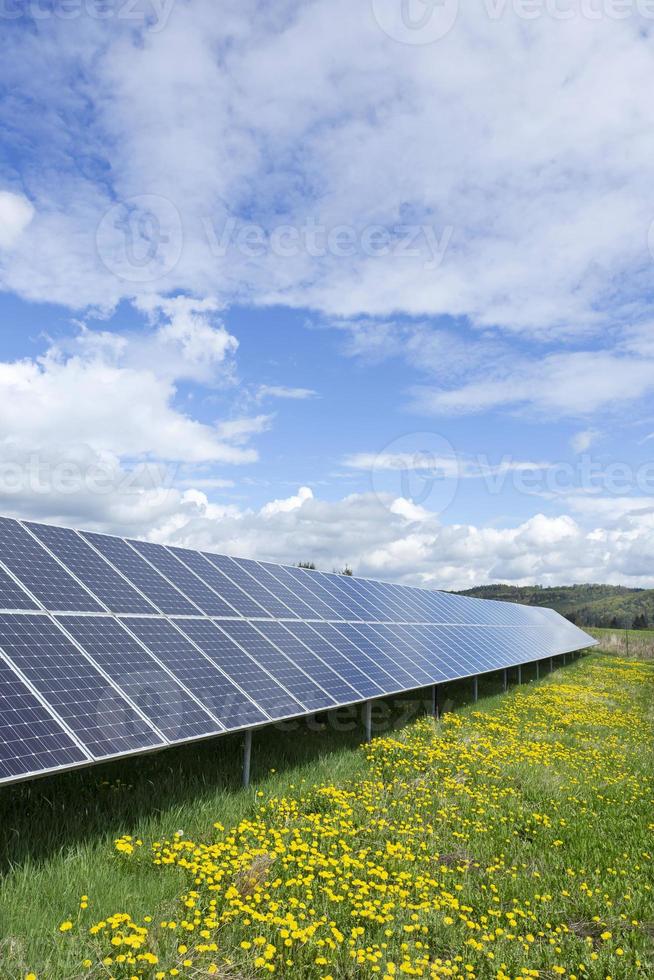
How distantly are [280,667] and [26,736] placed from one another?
6.03 metres

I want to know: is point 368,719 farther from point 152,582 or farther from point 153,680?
point 153,680

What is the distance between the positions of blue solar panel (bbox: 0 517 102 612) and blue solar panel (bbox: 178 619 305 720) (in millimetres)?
2018

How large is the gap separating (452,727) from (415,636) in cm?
415

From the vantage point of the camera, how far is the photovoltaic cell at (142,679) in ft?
28.6

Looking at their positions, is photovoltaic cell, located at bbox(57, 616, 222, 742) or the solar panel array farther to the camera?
photovoltaic cell, located at bbox(57, 616, 222, 742)

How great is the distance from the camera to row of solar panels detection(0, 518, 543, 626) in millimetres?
10125

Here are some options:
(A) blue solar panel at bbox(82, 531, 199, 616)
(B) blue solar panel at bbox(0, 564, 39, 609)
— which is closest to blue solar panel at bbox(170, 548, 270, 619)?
(A) blue solar panel at bbox(82, 531, 199, 616)

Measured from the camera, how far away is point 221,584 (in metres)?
15.1

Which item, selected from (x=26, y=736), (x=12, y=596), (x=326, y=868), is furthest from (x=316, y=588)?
(x=26, y=736)

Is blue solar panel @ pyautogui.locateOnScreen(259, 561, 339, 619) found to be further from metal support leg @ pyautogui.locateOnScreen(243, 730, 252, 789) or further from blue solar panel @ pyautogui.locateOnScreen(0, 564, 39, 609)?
blue solar panel @ pyautogui.locateOnScreen(0, 564, 39, 609)

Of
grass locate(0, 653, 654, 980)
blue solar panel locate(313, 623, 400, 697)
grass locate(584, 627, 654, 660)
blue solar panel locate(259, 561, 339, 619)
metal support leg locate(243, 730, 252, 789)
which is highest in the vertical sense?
blue solar panel locate(259, 561, 339, 619)

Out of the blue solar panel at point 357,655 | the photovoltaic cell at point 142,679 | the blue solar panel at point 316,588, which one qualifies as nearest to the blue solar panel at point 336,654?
the blue solar panel at point 357,655

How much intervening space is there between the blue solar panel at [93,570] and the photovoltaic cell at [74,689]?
192 cm

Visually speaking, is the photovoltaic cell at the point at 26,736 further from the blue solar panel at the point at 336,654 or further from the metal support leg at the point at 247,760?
the blue solar panel at the point at 336,654
